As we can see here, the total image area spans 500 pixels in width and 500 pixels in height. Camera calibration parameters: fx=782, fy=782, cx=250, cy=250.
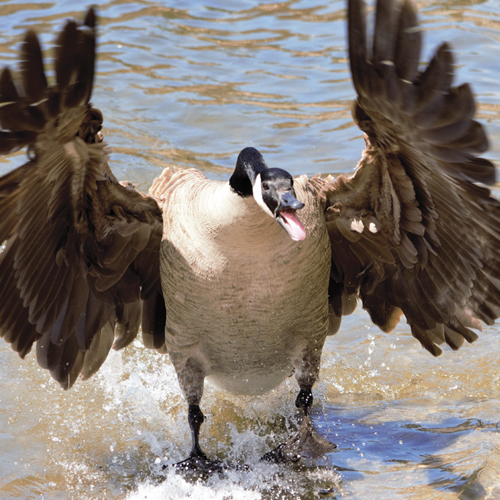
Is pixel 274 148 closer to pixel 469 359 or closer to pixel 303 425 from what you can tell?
pixel 469 359

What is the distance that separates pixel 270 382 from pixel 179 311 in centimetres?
104

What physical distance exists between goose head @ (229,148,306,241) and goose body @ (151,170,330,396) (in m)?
0.12

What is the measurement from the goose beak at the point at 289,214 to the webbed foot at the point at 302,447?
209 cm

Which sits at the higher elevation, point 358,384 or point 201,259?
point 201,259

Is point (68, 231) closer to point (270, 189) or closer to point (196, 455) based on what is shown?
point (270, 189)

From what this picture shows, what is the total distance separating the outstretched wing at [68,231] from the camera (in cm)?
376

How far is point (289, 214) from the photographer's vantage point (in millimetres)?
4156

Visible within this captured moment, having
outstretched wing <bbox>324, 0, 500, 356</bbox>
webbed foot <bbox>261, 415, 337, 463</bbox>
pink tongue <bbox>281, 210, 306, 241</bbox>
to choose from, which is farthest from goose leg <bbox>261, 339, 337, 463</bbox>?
pink tongue <bbox>281, 210, 306, 241</bbox>

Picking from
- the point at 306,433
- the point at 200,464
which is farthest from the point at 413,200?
the point at 200,464

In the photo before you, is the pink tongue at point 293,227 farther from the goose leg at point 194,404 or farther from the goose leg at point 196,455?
the goose leg at point 196,455

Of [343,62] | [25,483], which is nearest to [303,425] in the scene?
[25,483]

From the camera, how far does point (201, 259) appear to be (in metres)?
5.03

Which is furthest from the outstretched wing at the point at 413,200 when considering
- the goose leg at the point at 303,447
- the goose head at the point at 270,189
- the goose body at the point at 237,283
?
the goose leg at the point at 303,447

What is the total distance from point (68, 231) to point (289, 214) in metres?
1.79
